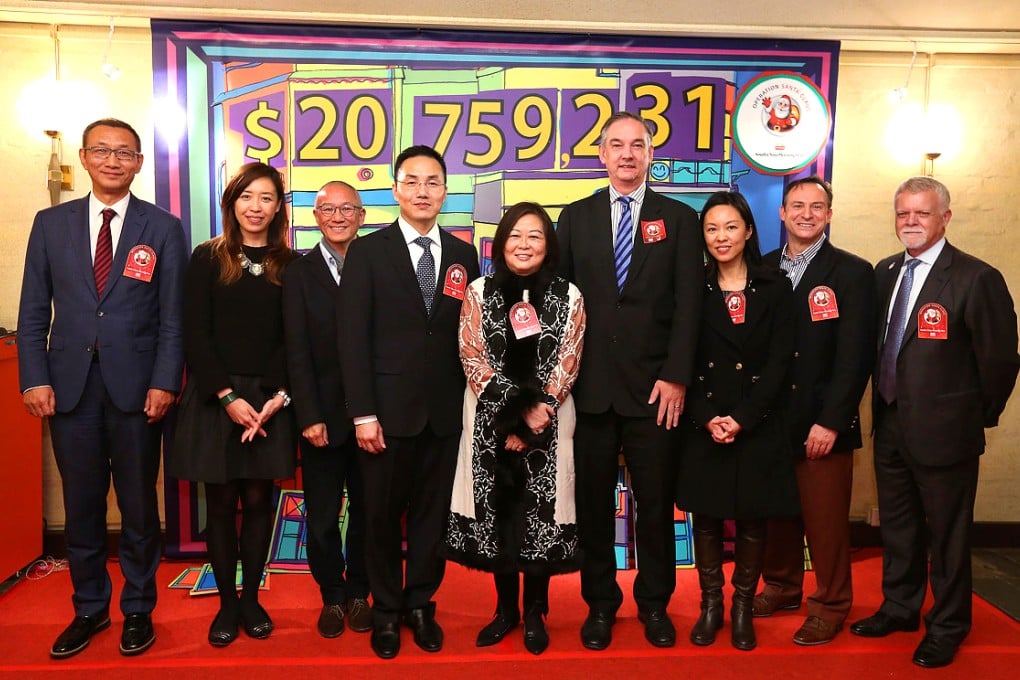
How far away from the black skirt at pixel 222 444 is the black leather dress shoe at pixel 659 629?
4.81 ft

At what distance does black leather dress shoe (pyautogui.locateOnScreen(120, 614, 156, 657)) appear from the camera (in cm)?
277

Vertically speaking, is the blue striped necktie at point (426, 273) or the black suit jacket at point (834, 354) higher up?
the blue striped necktie at point (426, 273)

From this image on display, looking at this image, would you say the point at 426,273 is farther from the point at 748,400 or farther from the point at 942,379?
the point at 942,379

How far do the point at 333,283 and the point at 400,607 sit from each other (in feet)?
4.08

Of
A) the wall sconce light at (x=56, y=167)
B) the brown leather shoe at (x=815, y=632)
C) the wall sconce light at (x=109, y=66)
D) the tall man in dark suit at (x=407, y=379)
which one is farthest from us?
the wall sconce light at (x=56, y=167)

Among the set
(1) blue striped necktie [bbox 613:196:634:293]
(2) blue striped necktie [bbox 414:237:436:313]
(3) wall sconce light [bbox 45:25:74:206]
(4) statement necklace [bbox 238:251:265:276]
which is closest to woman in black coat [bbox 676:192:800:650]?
(1) blue striped necktie [bbox 613:196:634:293]

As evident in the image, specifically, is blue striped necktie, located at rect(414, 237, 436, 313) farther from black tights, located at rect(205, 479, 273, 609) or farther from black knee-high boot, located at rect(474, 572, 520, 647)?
black knee-high boot, located at rect(474, 572, 520, 647)

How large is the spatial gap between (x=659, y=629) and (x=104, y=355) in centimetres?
227

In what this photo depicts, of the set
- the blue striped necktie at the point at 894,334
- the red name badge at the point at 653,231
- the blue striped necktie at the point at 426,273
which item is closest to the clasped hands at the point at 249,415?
the blue striped necktie at the point at 426,273

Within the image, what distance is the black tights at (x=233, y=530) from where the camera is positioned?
2.84m

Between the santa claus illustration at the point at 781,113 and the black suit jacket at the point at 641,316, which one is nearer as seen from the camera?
the black suit jacket at the point at 641,316

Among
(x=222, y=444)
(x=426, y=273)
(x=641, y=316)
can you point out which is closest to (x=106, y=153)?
(x=222, y=444)

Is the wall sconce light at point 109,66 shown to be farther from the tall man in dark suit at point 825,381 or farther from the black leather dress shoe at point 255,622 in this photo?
the tall man in dark suit at point 825,381

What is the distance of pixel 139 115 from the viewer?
12.8ft
